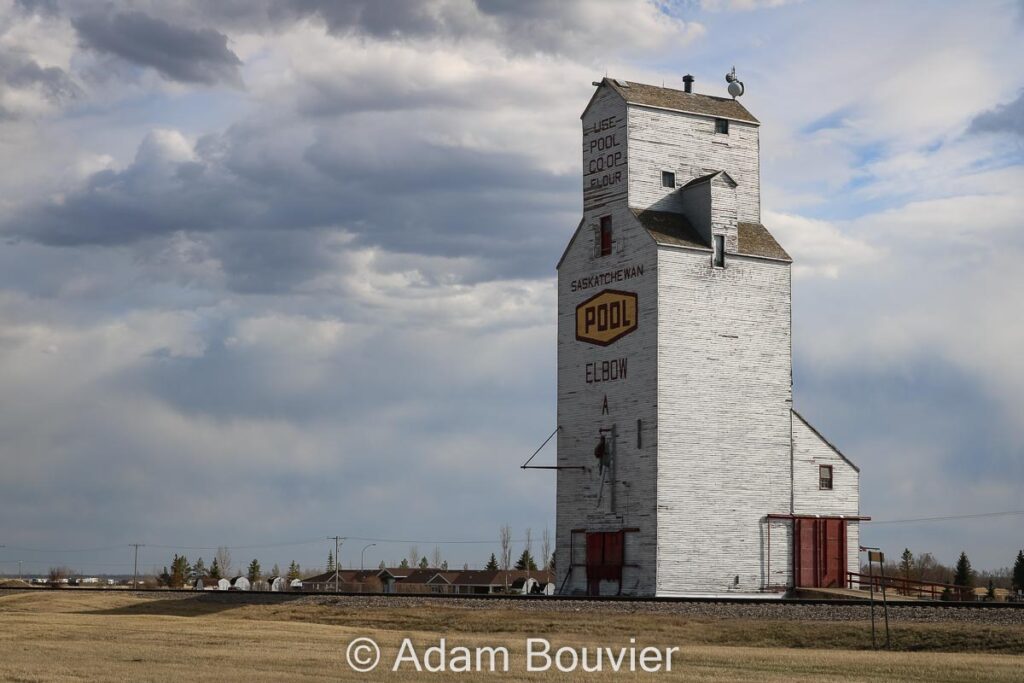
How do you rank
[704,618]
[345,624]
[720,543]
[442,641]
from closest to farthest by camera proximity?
[442,641], [704,618], [345,624], [720,543]

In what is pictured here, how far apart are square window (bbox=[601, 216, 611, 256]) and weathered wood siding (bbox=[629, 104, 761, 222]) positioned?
165 centimetres

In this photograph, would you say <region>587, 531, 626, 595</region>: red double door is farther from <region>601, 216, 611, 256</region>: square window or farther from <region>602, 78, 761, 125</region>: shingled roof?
<region>602, 78, 761, 125</region>: shingled roof

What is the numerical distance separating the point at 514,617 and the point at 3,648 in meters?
15.8

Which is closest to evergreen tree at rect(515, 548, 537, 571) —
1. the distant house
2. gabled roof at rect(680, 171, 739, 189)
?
the distant house

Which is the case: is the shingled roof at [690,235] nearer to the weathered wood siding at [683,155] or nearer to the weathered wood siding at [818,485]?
the weathered wood siding at [683,155]

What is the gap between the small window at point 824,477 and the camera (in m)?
58.3

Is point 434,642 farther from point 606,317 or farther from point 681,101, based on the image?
point 681,101

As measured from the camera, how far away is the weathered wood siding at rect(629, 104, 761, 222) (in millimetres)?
57438

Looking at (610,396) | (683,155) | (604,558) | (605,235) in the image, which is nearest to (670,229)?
(605,235)

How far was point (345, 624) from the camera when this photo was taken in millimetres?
47938

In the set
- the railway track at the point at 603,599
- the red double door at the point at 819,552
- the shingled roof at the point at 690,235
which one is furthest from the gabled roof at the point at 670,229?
the railway track at the point at 603,599

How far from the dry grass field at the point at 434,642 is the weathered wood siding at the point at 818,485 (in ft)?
51.8

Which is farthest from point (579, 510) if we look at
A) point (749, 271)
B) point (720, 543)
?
point (749, 271)

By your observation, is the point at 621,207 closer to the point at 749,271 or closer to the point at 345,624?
the point at 749,271
